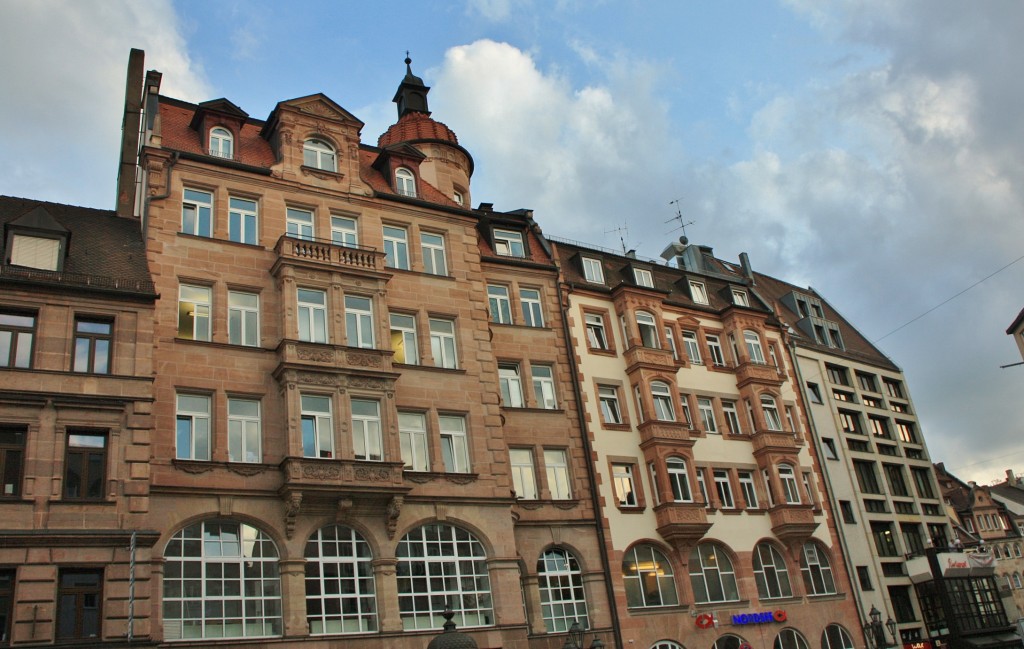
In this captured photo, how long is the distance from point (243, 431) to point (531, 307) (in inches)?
585

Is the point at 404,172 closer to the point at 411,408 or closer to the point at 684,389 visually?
the point at 411,408

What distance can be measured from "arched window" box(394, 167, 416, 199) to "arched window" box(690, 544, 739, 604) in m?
18.7

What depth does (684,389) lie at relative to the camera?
144 feet

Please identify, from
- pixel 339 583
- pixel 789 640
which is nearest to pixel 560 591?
pixel 339 583

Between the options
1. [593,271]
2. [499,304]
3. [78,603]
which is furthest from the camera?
[593,271]

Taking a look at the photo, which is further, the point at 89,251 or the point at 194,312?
the point at 194,312

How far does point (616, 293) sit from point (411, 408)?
13652 mm

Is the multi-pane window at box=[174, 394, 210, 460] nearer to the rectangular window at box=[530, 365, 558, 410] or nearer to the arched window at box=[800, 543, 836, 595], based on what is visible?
the rectangular window at box=[530, 365, 558, 410]

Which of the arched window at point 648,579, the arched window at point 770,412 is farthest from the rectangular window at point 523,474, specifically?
the arched window at point 770,412

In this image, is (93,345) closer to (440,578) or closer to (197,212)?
(197,212)

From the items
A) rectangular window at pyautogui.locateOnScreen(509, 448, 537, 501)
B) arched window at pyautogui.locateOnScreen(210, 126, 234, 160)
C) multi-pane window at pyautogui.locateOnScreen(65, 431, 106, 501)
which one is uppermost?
arched window at pyautogui.locateOnScreen(210, 126, 234, 160)

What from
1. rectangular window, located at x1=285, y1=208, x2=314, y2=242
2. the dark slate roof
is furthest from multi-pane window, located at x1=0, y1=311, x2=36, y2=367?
rectangular window, located at x1=285, y1=208, x2=314, y2=242

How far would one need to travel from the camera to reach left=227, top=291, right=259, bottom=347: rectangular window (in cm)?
3158

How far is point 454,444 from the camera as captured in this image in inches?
1339
